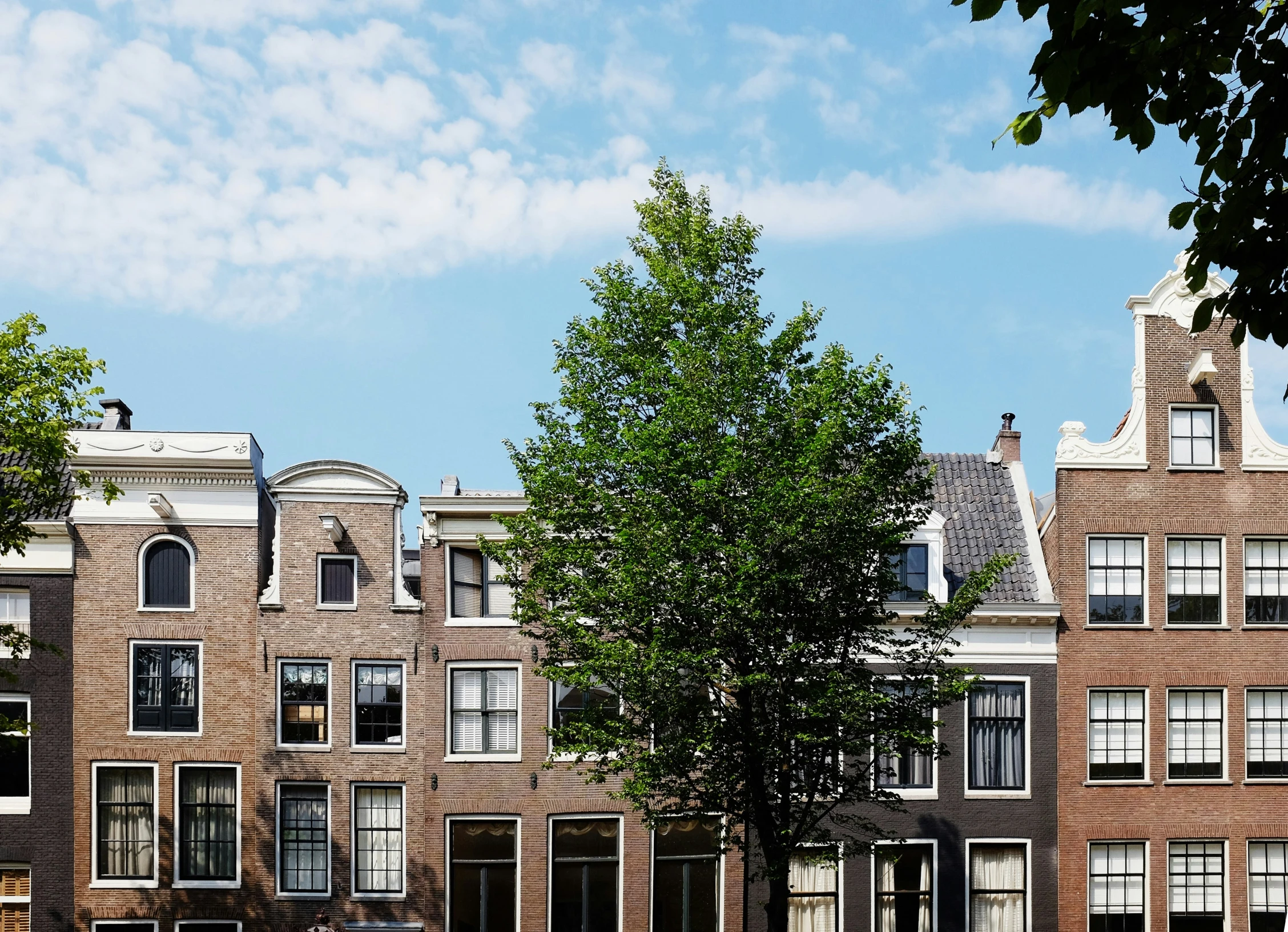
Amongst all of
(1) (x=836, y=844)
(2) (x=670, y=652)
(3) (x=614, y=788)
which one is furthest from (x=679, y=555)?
(3) (x=614, y=788)

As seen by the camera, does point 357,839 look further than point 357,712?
No

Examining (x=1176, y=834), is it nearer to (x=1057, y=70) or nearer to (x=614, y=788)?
(x=614, y=788)

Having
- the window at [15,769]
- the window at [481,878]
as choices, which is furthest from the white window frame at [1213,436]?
the window at [15,769]

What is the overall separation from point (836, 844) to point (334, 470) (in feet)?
46.3

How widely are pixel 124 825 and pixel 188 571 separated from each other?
5.65 meters

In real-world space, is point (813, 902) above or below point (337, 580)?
below

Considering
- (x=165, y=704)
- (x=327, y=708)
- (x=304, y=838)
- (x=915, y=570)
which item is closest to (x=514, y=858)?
(x=304, y=838)

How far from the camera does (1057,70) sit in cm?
755

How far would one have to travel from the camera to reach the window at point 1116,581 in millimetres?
29797

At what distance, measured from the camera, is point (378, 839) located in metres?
29.4

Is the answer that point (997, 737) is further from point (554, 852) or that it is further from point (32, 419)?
point (32, 419)

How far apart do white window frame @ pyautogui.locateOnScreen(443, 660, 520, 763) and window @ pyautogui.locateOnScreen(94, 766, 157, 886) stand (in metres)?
6.51

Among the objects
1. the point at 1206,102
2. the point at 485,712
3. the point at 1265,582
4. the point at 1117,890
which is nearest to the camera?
the point at 1206,102

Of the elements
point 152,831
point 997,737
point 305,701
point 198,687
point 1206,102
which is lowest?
point 152,831
